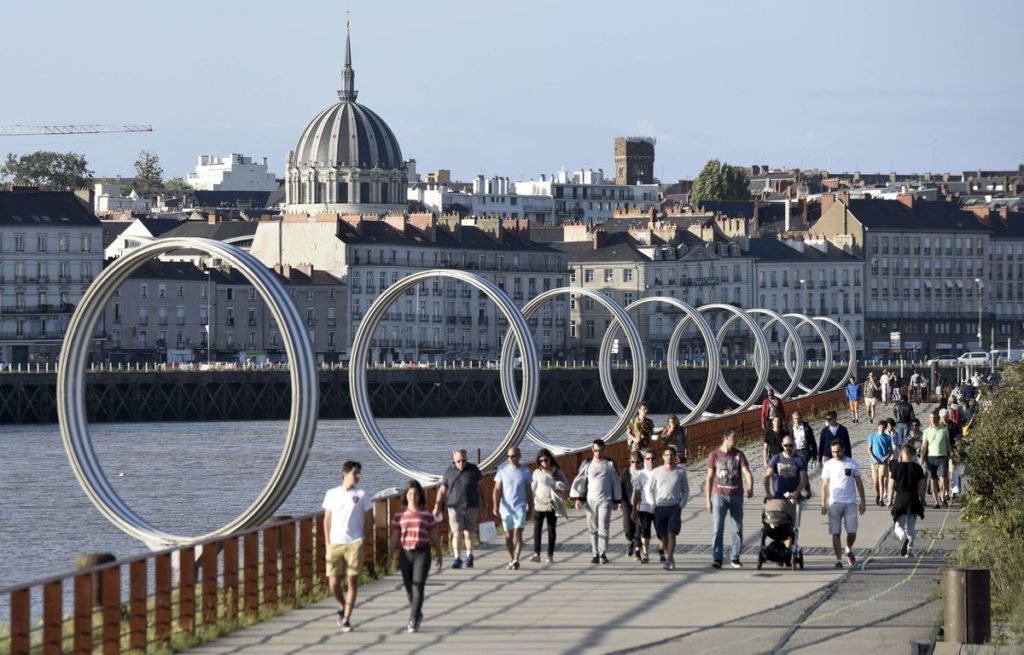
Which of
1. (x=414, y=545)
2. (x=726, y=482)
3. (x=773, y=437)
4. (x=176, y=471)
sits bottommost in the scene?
(x=176, y=471)

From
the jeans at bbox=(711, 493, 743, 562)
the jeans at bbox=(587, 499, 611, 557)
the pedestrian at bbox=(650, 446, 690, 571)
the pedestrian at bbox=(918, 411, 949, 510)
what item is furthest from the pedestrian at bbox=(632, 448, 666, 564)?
the pedestrian at bbox=(918, 411, 949, 510)

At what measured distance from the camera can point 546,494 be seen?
2456cm

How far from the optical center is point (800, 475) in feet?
80.2

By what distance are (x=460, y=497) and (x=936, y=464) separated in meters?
10.7

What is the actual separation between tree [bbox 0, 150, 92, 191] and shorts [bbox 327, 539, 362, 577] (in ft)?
558

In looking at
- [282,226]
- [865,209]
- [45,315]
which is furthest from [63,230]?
[865,209]

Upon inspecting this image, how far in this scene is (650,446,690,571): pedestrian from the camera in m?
24.1

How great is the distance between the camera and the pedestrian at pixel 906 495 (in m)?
25.3

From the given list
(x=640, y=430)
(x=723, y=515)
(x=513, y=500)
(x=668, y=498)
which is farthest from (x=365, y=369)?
(x=723, y=515)

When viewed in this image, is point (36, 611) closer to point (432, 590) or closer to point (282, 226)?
point (432, 590)

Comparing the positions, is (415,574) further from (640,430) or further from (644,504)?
(640,430)

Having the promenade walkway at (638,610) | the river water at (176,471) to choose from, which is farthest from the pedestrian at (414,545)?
the river water at (176,471)

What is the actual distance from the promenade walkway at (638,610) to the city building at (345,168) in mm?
155889

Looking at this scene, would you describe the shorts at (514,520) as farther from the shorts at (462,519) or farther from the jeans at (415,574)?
the jeans at (415,574)
